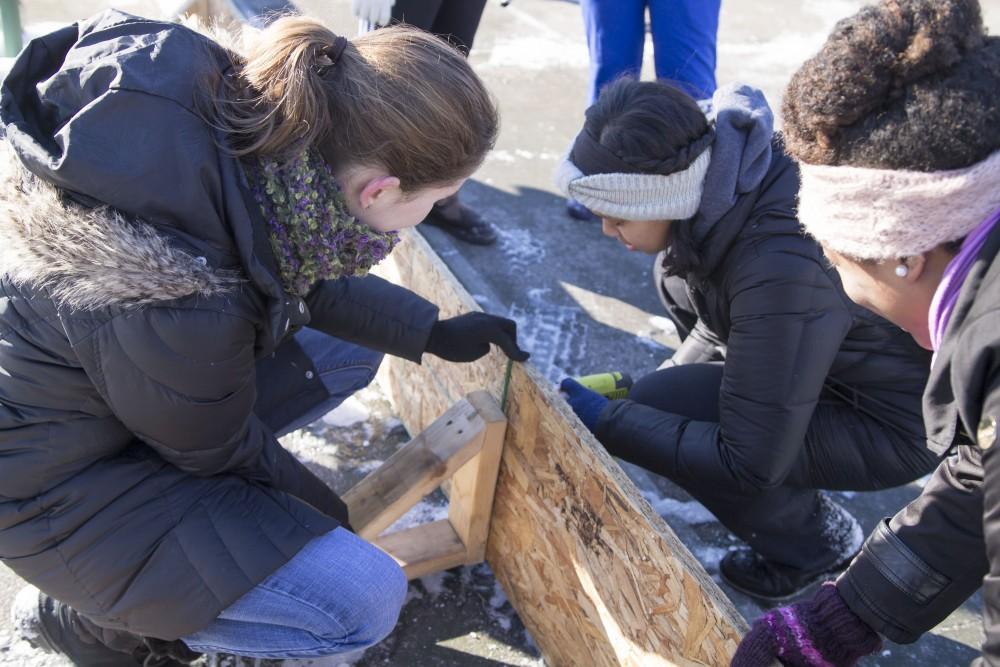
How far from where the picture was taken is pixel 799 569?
231 cm

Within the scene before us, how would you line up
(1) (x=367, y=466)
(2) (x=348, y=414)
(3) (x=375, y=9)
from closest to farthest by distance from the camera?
(1) (x=367, y=466) → (2) (x=348, y=414) → (3) (x=375, y=9)

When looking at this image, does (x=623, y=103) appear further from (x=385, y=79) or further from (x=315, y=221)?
(x=315, y=221)

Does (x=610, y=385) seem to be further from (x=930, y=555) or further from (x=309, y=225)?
(x=309, y=225)

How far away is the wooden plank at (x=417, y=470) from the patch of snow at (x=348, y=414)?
2.29 feet

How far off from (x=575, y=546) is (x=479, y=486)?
1.16 ft

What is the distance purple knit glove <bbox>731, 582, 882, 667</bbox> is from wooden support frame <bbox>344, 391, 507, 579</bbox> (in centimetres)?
79

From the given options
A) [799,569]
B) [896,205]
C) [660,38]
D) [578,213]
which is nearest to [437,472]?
[799,569]

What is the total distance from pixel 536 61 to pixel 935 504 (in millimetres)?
4665

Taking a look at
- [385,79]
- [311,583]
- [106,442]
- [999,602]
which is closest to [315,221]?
[385,79]

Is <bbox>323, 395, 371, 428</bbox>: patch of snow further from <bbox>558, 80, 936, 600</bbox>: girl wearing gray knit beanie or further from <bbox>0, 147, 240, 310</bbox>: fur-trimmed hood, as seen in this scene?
<bbox>0, 147, 240, 310</bbox>: fur-trimmed hood

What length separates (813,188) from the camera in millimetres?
1225

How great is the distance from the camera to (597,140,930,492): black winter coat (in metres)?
1.82

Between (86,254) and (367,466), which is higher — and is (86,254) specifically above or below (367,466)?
above

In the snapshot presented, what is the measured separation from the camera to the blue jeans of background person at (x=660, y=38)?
326cm
